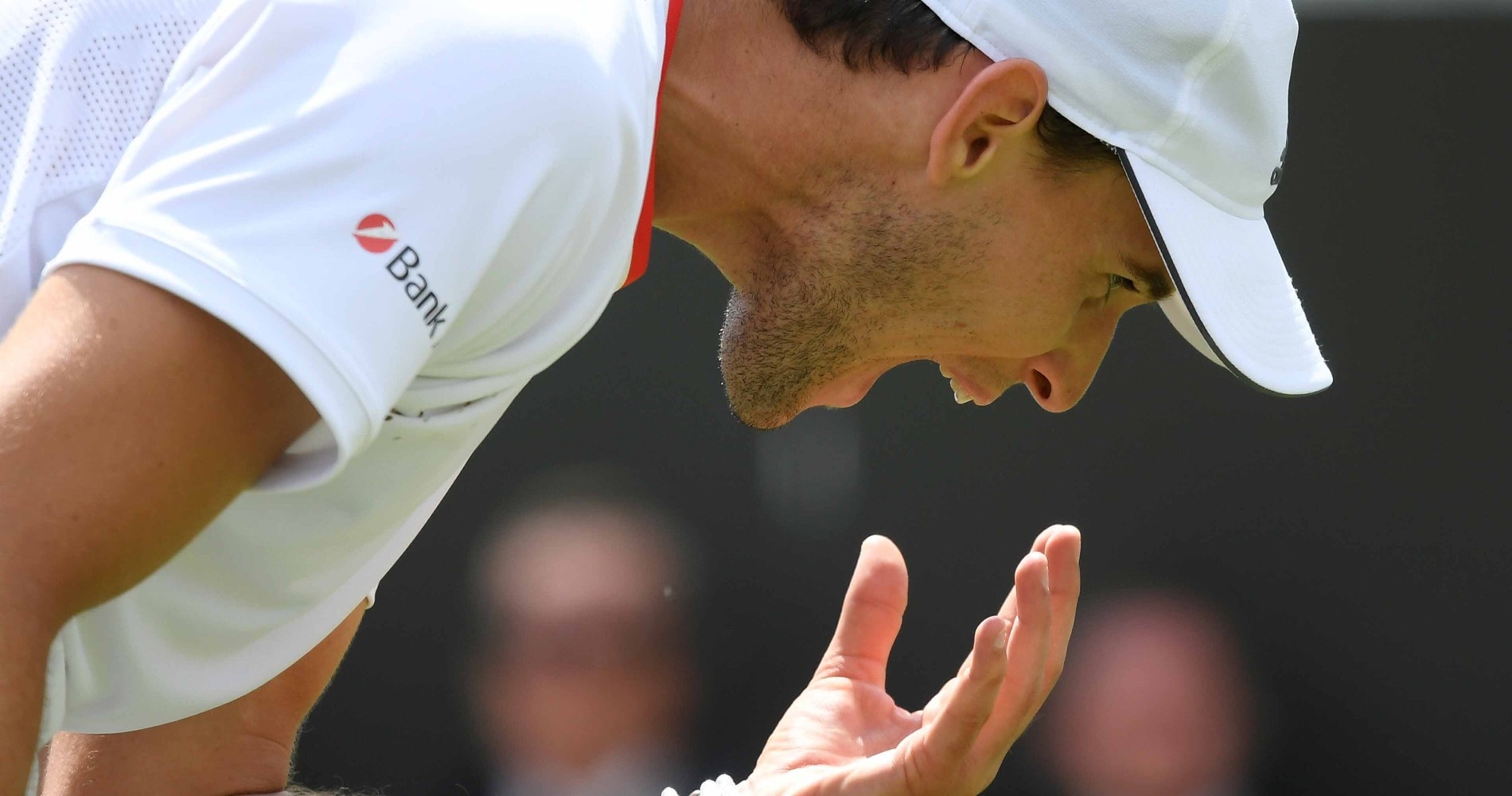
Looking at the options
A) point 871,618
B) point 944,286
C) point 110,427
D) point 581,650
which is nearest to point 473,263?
point 110,427

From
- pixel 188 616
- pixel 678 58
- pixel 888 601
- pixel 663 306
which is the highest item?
pixel 678 58

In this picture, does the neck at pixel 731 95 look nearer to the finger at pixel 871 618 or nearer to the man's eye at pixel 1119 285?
the man's eye at pixel 1119 285

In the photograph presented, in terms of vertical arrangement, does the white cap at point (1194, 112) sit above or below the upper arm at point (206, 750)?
above

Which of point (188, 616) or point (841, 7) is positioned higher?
point (841, 7)

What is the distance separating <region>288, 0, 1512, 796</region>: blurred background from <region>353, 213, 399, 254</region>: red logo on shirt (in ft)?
5.81

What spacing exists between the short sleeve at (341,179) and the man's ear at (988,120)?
38 centimetres

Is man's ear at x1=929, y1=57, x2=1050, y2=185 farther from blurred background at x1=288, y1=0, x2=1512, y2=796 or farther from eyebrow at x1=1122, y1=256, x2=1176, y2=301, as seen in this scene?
blurred background at x1=288, y1=0, x2=1512, y2=796

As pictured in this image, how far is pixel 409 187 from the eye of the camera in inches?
25.7

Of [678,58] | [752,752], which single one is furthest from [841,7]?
[752,752]

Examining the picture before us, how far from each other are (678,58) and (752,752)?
159 cm

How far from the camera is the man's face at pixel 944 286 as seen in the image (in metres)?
1.09

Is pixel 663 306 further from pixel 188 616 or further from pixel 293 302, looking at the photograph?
pixel 293 302

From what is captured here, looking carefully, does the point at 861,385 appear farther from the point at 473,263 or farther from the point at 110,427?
the point at 110,427

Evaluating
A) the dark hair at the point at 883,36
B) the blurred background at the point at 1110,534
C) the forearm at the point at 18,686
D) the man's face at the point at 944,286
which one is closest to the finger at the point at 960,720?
the man's face at the point at 944,286
